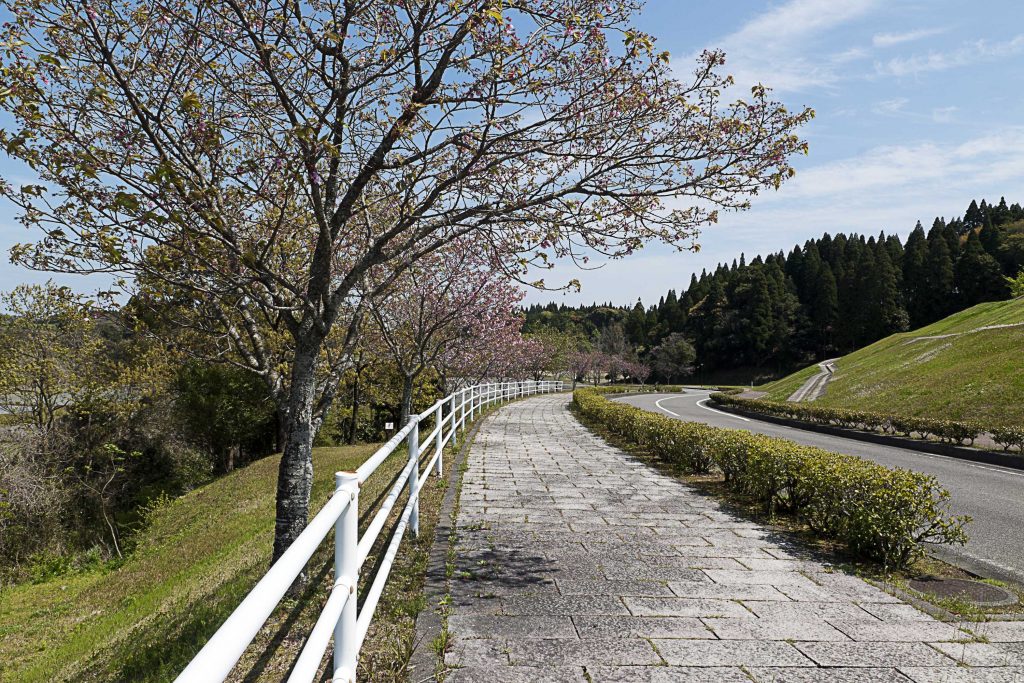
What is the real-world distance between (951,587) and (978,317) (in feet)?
122

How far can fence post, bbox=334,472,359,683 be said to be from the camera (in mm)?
2252

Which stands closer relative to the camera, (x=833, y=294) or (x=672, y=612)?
(x=672, y=612)

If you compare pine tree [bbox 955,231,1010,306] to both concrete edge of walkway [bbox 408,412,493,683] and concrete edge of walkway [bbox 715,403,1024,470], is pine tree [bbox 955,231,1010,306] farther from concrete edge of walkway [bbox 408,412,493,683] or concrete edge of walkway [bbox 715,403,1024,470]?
concrete edge of walkway [bbox 408,412,493,683]

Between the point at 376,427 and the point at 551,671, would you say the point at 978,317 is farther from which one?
the point at 551,671

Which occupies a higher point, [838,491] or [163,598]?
[838,491]

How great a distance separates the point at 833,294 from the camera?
71.8 m

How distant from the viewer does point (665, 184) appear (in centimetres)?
527

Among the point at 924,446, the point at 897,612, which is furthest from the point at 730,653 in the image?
the point at 924,446

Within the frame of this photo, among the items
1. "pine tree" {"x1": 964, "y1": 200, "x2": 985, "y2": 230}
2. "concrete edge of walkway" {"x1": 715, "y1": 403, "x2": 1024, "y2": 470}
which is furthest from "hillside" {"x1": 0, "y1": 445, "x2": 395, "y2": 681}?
"pine tree" {"x1": 964, "y1": 200, "x2": 985, "y2": 230}

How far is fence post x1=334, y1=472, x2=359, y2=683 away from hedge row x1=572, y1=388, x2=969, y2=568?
15.8 feet

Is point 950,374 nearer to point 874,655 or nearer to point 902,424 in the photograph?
point 902,424

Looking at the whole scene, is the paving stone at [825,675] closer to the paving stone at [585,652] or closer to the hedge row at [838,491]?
the paving stone at [585,652]

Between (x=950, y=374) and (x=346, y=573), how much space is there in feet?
87.9

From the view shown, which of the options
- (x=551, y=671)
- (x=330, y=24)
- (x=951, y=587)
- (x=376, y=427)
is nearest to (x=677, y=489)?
(x=951, y=587)
